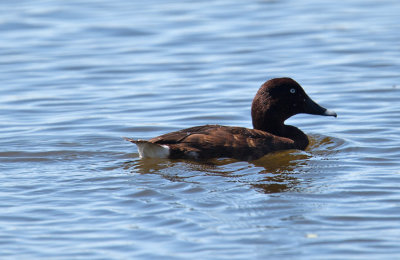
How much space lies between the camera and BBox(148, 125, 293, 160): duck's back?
8.55 m

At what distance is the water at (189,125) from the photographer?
254 inches

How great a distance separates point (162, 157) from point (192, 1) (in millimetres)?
10756

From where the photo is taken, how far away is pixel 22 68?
46.3 feet

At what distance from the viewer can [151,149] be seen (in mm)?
8609

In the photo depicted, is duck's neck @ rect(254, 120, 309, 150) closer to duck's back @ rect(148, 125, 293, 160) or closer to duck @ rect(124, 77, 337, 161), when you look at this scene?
duck @ rect(124, 77, 337, 161)

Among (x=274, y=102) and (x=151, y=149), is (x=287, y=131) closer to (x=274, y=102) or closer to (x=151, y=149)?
(x=274, y=102)

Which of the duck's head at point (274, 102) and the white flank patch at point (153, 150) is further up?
the duck's head at point (274, 102)

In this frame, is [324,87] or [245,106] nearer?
[245,106]

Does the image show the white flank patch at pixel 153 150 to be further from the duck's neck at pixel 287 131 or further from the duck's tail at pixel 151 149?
the duck's neck at pixel 287 131

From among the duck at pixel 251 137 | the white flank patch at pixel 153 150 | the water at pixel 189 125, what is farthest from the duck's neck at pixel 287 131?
the white flank patch at pixel 153 150

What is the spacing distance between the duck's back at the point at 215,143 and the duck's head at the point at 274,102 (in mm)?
615

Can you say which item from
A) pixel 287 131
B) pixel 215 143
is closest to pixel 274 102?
pixel 287 131

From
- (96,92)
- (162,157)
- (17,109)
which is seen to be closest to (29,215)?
(162,157)

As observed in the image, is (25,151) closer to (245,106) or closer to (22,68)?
(245,106)
